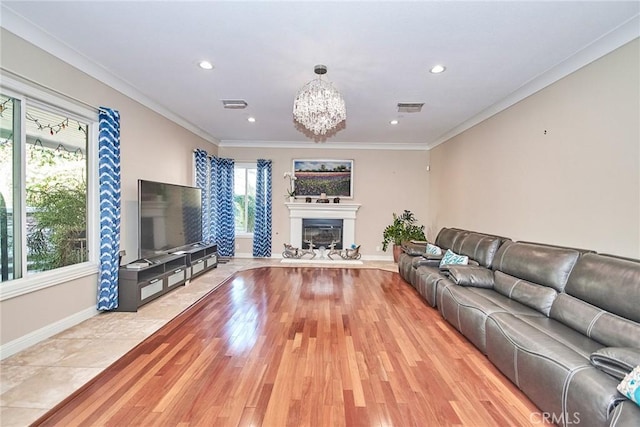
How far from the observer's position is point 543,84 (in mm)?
3367

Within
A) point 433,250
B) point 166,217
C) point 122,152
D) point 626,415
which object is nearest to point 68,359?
point 166,217

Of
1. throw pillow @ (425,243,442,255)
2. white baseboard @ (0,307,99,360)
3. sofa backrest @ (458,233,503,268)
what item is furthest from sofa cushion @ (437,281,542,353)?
white baseboard @ (0,307,99,360)

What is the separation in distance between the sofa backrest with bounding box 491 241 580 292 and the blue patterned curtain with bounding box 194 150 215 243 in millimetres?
5267

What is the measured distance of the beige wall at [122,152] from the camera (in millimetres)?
2529

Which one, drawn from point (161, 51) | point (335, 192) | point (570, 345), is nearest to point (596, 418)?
point (570, 345)

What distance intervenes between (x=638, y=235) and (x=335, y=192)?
551cm

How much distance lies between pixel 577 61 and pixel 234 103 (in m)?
4.29

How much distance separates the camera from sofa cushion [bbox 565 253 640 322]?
1931 mm

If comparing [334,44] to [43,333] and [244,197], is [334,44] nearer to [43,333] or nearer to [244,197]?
[43,333]

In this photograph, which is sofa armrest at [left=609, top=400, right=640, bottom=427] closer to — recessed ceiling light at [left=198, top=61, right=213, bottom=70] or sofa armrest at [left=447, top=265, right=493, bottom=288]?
sofa armrest at [left=447, top=265, right=493, bottom=288]

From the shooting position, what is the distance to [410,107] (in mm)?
4520

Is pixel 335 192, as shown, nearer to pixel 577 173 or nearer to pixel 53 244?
pixel 577 173

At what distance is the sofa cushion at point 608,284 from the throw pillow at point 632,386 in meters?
0.68

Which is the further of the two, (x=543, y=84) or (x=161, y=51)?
(x=543, y=84)
